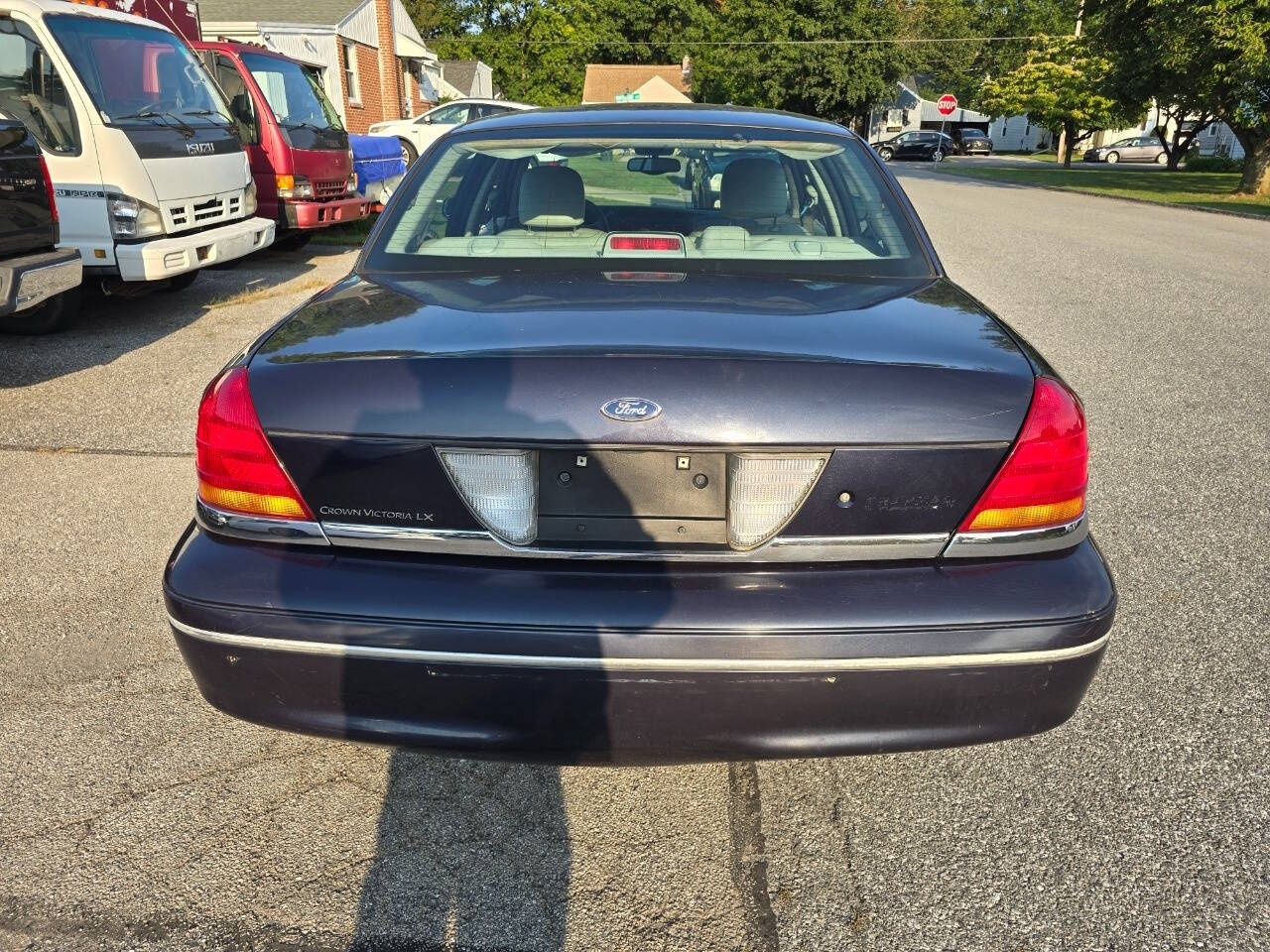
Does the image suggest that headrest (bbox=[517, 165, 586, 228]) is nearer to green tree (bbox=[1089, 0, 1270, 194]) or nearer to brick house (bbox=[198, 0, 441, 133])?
brick house (bbox=[198, 0, 441, 133])

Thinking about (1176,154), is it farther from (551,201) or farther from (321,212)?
(551,201)

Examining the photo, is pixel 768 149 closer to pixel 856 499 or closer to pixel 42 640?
pixel 856 499

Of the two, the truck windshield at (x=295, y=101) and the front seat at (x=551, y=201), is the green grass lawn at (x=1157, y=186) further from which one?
the front seat at (x=551, y=201)

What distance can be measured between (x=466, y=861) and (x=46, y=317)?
6.80 metres

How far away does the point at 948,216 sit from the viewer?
17844 millimetres

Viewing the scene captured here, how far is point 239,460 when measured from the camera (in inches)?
79.9

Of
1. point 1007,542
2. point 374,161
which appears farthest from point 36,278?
point 374,161

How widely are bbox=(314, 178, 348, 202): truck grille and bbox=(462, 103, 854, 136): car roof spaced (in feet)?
26.4

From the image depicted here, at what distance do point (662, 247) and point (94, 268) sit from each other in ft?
19.7

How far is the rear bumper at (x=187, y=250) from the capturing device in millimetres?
7141

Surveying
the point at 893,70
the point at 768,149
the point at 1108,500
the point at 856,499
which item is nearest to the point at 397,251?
the point at 768,149

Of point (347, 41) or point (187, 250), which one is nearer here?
point (187, 250)

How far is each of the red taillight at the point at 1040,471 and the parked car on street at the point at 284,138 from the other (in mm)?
9481

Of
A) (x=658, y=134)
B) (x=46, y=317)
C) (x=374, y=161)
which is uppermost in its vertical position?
(x=658, y=134)
